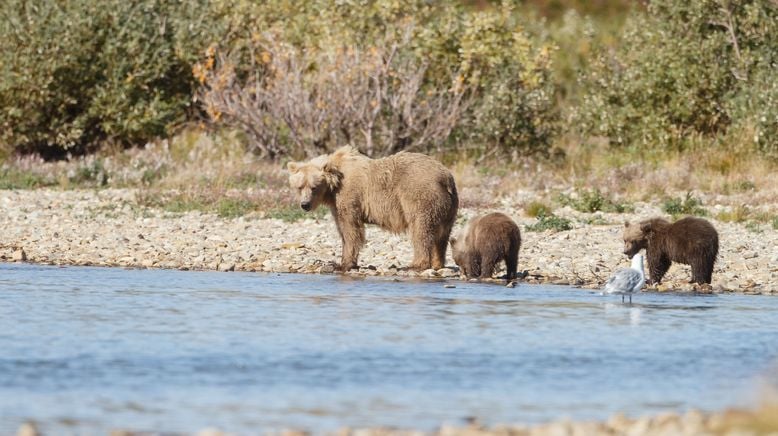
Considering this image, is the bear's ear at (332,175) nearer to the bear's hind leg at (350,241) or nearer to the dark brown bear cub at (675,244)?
the bear's hind leg at (350,241)

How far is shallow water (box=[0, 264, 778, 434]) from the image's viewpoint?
7.76 metres

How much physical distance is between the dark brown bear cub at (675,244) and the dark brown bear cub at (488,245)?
112cm

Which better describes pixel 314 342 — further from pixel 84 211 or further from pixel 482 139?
pixel 482 139

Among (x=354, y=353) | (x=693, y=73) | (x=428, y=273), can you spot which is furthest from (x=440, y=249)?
(x=693, y=73)

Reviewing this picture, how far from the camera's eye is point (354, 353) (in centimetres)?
966

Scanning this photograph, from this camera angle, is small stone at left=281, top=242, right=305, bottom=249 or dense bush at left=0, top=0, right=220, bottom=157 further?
dense bush at left=0, top=0, right=220, bottom=157

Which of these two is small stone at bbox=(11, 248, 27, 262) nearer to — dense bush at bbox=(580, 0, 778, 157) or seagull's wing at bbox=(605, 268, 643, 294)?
seagull's wing at bbox=(605, 268, 643, 294)

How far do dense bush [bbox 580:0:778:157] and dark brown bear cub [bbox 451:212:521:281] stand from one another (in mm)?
10113

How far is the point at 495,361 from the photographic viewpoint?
9.43m

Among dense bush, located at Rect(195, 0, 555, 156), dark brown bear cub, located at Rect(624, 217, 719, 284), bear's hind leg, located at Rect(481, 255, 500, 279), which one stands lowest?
bear's hind leg, located at Rect(481, 255, 500, 279)

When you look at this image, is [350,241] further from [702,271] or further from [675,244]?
[702,271]

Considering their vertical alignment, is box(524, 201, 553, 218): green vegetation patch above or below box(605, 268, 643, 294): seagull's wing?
above

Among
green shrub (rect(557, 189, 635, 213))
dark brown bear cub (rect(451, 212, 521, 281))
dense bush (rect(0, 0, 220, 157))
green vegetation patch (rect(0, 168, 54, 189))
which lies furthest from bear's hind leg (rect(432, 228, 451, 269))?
dense bush (rect(0, 0, 220, 157))

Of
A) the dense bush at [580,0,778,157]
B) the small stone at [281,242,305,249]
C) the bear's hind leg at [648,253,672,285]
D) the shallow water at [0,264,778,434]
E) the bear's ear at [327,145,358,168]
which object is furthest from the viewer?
the dense bush at [580,0,778,157]
